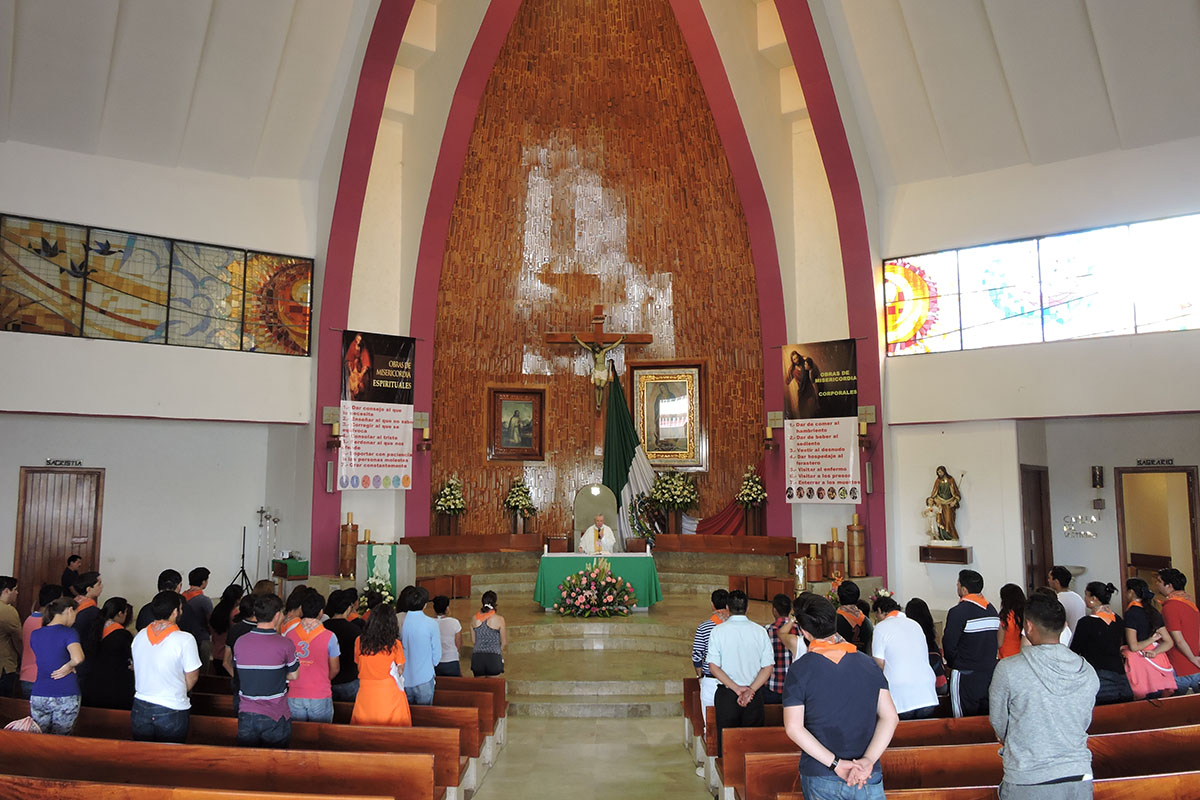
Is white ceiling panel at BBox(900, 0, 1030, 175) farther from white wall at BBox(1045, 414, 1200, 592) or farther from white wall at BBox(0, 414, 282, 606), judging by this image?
white wall at BBox(0, 414, 282, 606)

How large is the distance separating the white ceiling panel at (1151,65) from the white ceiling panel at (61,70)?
10792mm

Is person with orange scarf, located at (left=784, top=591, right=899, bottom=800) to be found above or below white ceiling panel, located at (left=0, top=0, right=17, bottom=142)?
below

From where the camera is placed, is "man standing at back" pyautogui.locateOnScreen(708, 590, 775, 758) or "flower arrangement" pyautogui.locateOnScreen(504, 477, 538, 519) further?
"flower arrangement" pyautogui.locateOnScreen(504, 477, 538, 519)

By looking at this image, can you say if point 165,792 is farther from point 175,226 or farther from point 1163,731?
point 175,226

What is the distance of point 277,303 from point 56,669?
7.56m

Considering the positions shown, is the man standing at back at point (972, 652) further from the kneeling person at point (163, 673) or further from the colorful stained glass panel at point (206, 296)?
the colorful stained glass panel at point (206, 296)

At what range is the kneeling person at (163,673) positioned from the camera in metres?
4.45

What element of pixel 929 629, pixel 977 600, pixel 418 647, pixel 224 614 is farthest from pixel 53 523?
pixel 977 600

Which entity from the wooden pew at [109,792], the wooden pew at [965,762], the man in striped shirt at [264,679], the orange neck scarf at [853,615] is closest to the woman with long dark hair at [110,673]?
the man in striped shirt at [264,679]

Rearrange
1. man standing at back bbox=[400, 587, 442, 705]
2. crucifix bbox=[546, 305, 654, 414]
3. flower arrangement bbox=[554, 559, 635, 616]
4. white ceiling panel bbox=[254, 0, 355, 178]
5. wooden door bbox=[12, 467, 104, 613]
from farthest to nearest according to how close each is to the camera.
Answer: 1. crucifix bbox=[546, 305, 654, 414]
2. wooden door bbox=[12, 467, 104, 613]
3. white ceiling panel bbox=[254, 0, 355, 178]
4. flower arrangement bbox=[554, 559, 635, 616]
5. man standing at back bbox=[400, 587, 442, 705]

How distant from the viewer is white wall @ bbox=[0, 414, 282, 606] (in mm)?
11125

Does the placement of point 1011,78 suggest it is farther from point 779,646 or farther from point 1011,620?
point 779,646

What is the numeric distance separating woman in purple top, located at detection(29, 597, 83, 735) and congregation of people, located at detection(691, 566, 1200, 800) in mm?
3536

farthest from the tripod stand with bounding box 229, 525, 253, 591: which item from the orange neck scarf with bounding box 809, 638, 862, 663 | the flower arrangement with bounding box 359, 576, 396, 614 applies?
the orange neck scarf with bounding box 809, 638, 862, 663
